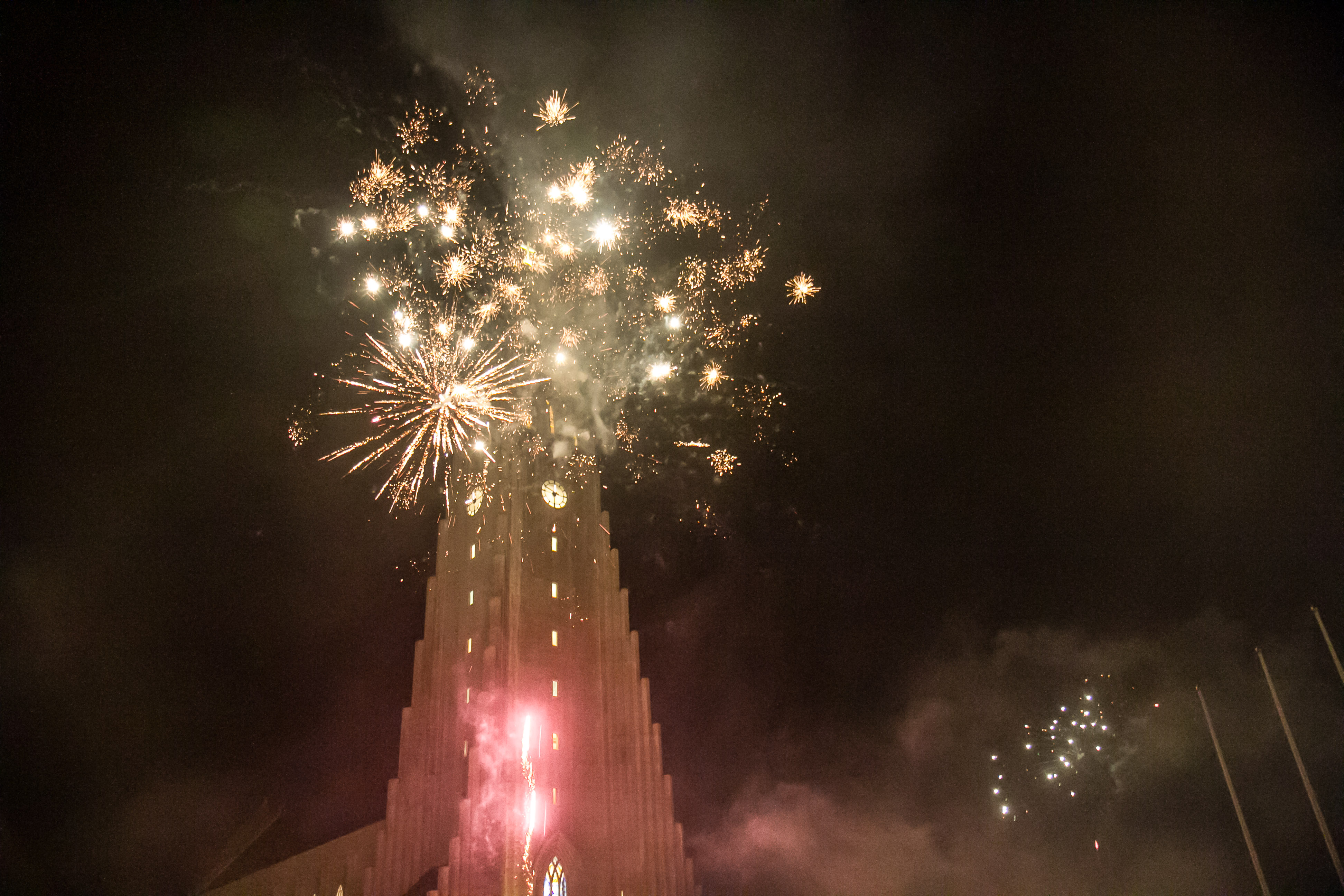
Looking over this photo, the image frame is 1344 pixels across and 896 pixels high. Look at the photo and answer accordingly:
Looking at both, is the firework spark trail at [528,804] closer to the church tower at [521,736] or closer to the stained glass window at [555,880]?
the church tower at [521,736]

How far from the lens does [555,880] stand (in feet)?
115

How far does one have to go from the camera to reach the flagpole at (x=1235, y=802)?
108 feet

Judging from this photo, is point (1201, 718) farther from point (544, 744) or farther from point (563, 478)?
point (563, 478)

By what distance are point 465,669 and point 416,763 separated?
16.4ft

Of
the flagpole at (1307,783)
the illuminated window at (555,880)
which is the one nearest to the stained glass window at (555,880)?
the illuminated window at (555,880)

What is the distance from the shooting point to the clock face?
43.8 m

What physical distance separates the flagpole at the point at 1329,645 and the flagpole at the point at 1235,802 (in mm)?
5876

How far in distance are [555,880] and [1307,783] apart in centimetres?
3102

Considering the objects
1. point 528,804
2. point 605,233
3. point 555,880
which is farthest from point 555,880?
point 605,233

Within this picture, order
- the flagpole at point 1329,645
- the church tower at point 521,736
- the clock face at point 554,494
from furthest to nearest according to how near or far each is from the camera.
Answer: the clock face at point 554,494
the church tower at point 521,736
the flagpole at point 1329,645

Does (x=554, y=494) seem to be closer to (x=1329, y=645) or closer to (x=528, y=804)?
(x=528, y=804)

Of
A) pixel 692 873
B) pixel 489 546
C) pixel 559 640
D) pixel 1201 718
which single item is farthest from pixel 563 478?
pixel 1201 718

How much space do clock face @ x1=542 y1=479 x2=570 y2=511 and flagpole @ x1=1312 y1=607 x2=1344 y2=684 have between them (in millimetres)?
34132

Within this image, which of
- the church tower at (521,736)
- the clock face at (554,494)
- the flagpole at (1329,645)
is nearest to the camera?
the flagpole at (1329,645)
